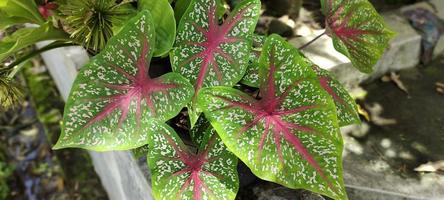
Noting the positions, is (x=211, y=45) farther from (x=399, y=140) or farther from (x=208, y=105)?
(x=399, y=140)

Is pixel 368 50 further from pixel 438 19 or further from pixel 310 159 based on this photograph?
pixel 438 19

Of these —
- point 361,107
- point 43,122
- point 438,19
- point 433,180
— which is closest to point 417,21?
point 438,19

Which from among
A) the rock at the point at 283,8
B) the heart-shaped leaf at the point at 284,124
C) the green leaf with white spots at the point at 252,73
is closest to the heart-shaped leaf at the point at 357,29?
the green leaf with white spots at the point at 252,73

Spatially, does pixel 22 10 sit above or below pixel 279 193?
above

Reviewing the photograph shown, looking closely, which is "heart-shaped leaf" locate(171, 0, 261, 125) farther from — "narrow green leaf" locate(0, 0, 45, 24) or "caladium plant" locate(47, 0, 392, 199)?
"narrow green leaf" locate(0, 0, 45, 24)

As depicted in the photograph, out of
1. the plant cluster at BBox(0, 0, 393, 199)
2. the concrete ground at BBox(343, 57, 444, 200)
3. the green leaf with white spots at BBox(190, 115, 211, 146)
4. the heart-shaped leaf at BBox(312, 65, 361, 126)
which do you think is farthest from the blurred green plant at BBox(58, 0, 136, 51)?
the concrete ground at BBox(343, 57, 444, 200)

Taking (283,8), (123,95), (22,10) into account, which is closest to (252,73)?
(123,95)
